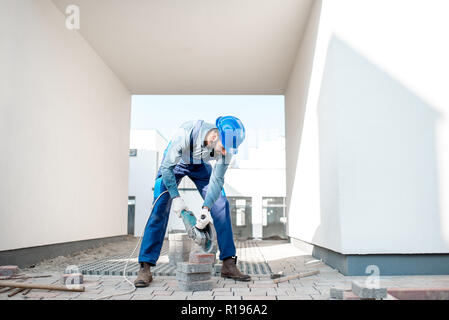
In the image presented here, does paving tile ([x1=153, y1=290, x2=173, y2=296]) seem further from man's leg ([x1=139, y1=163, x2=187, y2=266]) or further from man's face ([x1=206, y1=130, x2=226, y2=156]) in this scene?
man's face ([x1=206, y1=130, x2=226, y2=156])

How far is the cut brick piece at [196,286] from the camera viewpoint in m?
2.52

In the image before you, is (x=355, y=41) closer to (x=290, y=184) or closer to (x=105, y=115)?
(x=290, y=184)

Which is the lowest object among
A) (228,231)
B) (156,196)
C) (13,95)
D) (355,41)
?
(228,231)

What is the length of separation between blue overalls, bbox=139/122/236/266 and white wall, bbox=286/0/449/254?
0.98 meters

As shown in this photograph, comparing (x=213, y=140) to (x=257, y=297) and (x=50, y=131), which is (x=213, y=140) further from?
(x=50, y=131)

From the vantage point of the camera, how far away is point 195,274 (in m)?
2.57

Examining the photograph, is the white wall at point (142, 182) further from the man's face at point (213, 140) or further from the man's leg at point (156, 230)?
the man's face at point (213, 140)

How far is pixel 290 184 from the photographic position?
723 centimetres

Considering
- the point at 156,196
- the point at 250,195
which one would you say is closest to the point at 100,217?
the point at 156,196

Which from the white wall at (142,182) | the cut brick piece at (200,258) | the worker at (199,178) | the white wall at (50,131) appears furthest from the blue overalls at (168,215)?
the white wall at (142,182)

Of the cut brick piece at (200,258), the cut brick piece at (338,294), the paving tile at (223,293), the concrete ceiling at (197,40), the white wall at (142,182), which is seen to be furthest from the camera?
the white wall at (142,182)

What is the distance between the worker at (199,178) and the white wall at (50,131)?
5.22 feet
